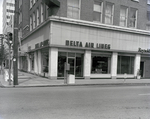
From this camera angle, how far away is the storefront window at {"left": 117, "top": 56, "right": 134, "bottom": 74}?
18.3 m

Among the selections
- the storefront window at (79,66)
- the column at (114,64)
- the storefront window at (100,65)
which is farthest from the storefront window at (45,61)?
the column at (114,64)

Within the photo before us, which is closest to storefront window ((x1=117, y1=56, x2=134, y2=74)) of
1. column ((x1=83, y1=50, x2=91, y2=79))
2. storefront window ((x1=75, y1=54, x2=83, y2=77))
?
column ((x1=83, y1=50, x2=91, y2=79))

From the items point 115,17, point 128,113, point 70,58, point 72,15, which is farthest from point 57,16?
point 128,113

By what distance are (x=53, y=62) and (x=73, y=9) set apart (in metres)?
6.16

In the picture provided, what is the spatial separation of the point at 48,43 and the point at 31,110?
10255 mm

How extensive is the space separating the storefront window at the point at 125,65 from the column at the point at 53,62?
8331 mm

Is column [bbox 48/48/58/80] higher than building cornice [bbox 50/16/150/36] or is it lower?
lower

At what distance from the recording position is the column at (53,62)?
14.4 m

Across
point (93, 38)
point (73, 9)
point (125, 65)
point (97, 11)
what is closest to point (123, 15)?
point (97, 11)

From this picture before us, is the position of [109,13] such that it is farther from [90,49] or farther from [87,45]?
[90,49]

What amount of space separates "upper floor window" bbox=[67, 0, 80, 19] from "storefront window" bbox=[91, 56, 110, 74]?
204 inches

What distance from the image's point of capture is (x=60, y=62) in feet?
50.0

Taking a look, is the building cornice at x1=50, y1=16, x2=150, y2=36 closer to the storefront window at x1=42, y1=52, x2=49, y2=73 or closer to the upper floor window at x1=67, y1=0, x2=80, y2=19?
the upper floor window at x1=67, y1=0, x2=80, y2=19

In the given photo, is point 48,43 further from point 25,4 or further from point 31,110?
point 25,4
